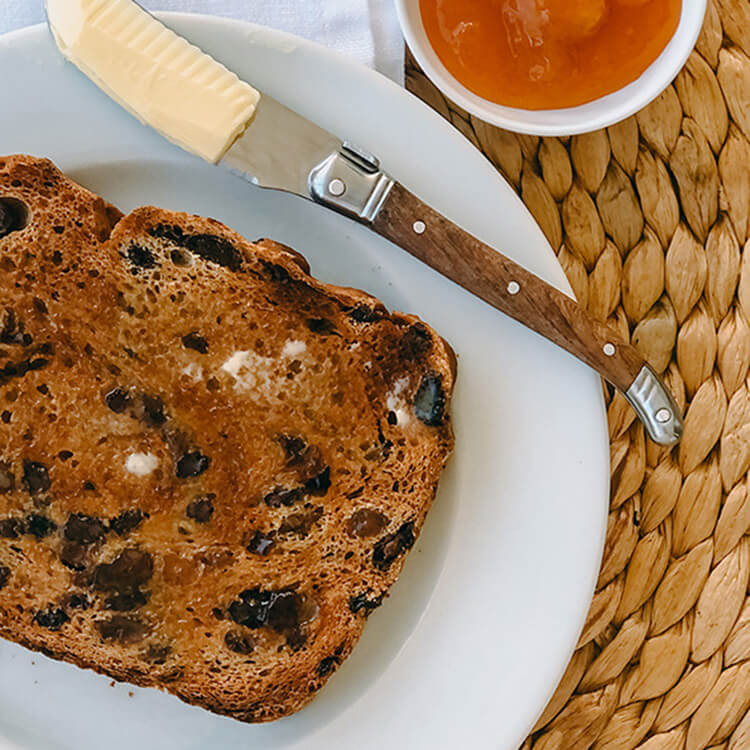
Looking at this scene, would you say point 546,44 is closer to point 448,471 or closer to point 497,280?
point 497,280

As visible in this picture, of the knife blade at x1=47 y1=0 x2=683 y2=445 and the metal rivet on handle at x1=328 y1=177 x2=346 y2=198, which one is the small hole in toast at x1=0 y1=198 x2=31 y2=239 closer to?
the knife blade at x1=47 y1=0 x2=683 y2=445

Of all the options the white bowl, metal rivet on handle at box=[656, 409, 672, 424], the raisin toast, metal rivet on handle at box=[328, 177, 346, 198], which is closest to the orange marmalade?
the white bowl

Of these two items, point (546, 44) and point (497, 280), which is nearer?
point (546, 44)

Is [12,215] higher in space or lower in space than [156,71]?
lower

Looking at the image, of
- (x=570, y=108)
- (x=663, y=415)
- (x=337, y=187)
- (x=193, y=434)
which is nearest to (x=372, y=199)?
(x=337, y=187)

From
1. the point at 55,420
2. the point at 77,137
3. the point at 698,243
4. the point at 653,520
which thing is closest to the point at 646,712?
the point at 653,520

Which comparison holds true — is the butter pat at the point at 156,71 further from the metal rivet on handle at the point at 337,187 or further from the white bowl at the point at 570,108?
the white bowl at the point at 570,108

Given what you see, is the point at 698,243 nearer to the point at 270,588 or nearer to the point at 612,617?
the point at 612,617
